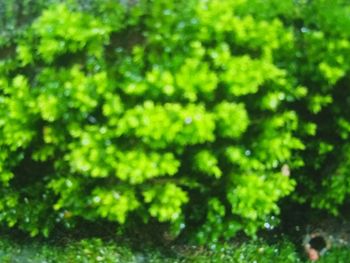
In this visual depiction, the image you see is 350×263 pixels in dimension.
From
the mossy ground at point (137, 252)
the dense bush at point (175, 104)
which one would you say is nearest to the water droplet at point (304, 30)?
the dense bush at point (175, 104)

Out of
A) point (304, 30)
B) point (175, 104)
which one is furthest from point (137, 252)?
point (304, 30)

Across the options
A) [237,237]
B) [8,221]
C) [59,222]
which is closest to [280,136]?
[237,237]

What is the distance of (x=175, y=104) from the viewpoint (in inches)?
144

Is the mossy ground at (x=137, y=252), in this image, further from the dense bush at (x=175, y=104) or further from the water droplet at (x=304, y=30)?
the water droplet at (x=304, y=30)

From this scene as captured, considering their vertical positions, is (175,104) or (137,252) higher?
(175,104)

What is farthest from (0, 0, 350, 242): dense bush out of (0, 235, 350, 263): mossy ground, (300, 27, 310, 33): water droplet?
(0, 235, 350, 263): mossy ground

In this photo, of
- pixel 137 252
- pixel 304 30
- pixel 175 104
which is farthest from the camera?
pixel 137 252

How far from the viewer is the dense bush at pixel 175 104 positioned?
3717 mm

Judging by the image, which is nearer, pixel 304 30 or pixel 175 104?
pixel 175 104

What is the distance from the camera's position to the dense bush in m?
3.72

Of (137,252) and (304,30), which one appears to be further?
(137,252)

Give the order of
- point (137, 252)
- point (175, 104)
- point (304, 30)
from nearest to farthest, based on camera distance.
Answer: point (175, 104) → point (304, 30) → point (137, 252)

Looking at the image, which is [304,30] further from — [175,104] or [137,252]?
[137,252]

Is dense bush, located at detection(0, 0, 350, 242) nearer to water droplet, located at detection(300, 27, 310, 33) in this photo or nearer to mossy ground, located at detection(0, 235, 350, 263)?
water droplet, located at detection(300, 27, 310, 33)
